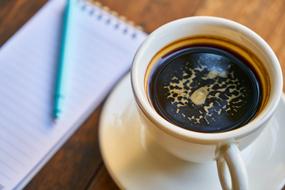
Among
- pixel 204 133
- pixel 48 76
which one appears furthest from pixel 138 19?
pixel 204 133

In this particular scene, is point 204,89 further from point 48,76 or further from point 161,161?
point 48,76

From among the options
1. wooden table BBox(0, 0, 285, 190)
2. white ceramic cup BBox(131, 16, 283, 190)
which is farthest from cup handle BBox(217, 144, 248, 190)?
wooden table BBox(0, 0, 285, 190)

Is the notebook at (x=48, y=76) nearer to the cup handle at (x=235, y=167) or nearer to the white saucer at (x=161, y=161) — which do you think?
the white saucer at (x=161, y=161)

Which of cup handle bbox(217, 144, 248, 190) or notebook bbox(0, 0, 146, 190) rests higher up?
cup handle bbox(217, 144, 248, 190)

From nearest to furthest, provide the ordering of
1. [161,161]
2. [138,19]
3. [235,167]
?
[235,167] → [161,161] → [138,19]

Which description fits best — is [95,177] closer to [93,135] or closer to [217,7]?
[93,135]

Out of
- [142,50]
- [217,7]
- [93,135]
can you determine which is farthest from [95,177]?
[217,7]

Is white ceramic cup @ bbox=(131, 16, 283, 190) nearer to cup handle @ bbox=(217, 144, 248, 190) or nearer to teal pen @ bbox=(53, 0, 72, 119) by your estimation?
cup handle @ bbox=(217, 144, 248, 190)
